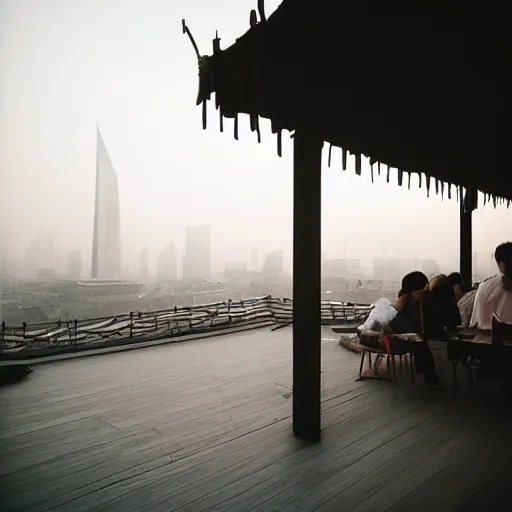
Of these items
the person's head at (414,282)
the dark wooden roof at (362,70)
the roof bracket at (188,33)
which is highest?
the roof bracket at (188,33)

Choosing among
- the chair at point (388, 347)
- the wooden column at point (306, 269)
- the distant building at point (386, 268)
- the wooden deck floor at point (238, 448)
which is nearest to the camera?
the wooden deck floor at point (238, 448)

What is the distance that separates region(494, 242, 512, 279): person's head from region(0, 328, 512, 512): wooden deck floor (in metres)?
1.29

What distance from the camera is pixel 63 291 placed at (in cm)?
667

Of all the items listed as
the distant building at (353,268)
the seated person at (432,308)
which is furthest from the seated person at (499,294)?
the distant building at (353,268)

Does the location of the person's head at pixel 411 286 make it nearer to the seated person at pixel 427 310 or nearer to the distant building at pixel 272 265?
the seated person at pixel 427 310

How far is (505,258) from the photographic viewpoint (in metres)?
3.75

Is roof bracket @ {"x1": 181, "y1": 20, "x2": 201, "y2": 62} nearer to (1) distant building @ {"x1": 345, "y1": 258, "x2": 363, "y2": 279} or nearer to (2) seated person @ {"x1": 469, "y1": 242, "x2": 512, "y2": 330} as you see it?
(2) seated person @ {"x1": 469, "y1": 242, "x2": 512, "y2": 330}

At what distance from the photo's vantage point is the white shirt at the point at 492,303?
12.0 feet

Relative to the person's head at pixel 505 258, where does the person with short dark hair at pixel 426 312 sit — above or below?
below

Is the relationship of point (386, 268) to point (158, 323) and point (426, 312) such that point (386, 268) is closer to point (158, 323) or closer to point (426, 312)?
point (426, 312)

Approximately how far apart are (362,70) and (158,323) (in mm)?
5981

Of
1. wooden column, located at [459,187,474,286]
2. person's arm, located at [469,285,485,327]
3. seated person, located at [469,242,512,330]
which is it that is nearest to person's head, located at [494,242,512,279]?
seated person, located at [469,242,512,330]

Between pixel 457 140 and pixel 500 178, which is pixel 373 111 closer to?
pixel 457 140

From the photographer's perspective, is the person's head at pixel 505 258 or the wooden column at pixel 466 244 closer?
the person's head at pixel 505 258
